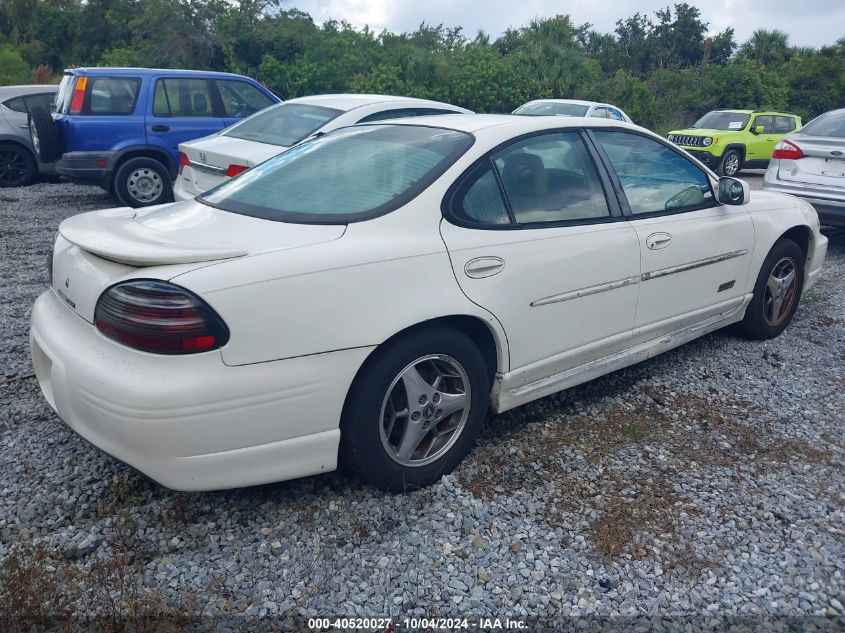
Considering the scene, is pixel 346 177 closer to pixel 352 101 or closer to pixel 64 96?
pixel 352 101

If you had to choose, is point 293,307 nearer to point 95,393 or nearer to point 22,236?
point 95,393

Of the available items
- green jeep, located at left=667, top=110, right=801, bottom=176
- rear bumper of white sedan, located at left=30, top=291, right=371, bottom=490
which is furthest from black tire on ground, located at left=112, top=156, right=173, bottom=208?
green jeep, located at left=667, top=110, right=801, bottom=176

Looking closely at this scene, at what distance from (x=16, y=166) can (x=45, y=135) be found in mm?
2394

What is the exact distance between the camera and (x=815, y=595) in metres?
2.60

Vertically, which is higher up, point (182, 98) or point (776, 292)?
point (182, 98)

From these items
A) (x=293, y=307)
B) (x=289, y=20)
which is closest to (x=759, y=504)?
(x=293, y=307)

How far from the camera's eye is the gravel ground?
2521 mm

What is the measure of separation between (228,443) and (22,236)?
20.3 feet

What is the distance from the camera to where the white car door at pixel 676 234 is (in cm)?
392

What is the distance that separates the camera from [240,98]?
9.82 metres

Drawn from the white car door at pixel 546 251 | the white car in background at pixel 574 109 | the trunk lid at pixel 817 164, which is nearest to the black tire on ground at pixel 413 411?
the white car door at pixel 546 251

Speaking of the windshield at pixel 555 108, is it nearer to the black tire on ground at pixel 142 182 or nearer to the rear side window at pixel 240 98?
the rear side window at pixel 240 98

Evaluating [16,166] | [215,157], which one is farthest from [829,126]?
[16,166]

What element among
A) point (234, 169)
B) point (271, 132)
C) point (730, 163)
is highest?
point (271, 132)
